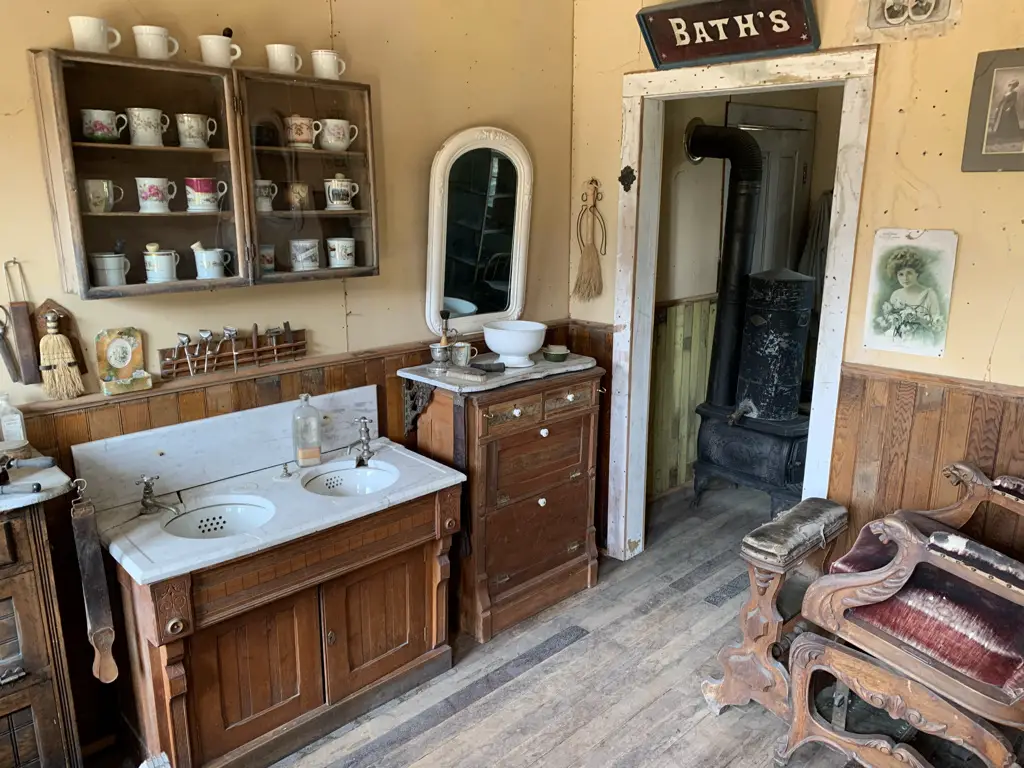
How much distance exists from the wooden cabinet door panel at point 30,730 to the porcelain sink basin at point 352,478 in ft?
3.09

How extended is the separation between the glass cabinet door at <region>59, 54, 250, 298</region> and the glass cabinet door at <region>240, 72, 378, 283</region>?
0.28ft

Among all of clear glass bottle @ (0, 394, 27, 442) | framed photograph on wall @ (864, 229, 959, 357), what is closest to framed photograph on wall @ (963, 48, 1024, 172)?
framed photograph on wall @ (864, 229, 959, 357)

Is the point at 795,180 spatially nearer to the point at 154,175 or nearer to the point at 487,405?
the point at 487,405

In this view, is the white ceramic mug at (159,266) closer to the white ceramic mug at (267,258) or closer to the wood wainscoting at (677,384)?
the white ceramic mug at (267,258)

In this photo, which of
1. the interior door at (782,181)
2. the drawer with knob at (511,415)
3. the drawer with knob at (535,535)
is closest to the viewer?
the drawer with knob at (511,415)

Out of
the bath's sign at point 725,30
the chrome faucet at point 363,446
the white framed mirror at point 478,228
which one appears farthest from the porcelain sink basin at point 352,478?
the bath's sign at point 725,30

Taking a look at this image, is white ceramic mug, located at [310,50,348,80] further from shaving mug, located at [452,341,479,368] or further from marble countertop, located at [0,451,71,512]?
marble countertop, located at [0,451,71,512]

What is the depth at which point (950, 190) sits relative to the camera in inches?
90.3

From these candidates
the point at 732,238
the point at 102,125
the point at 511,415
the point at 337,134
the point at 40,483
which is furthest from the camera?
the point at 732,238

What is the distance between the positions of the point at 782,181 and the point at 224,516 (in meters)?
3.70

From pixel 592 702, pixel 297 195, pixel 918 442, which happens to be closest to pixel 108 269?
pixel 297 195

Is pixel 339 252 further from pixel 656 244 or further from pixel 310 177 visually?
pixel 656 244

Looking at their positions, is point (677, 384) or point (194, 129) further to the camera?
point (677, 384)

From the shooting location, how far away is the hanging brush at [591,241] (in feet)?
10.8
